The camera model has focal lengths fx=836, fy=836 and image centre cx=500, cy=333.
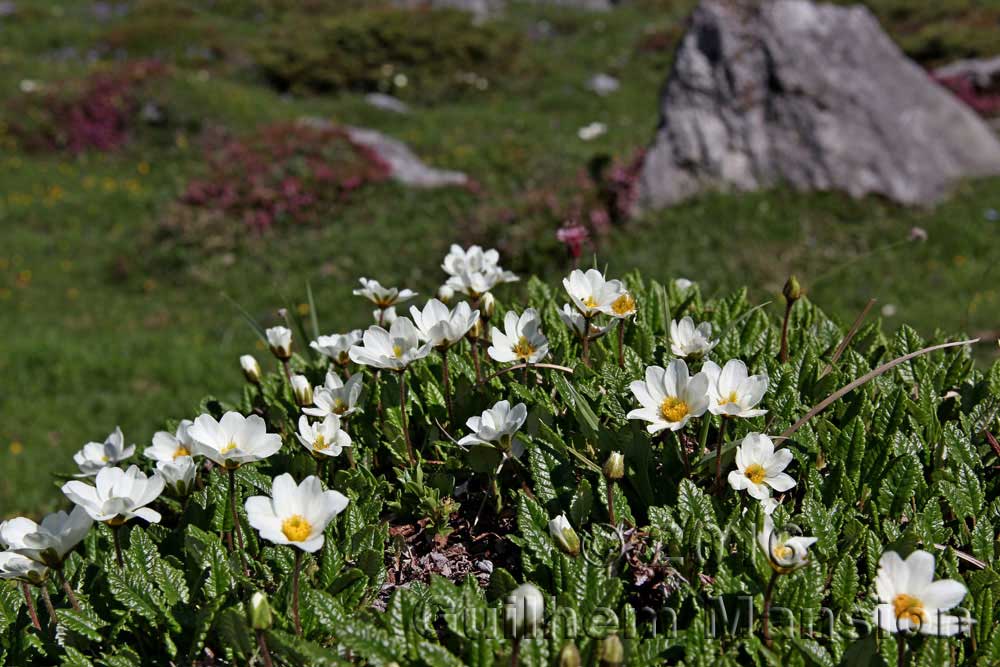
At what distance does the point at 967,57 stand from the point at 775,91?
8232mm

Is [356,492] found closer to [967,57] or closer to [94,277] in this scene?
[94,277]

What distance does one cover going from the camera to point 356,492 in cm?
200

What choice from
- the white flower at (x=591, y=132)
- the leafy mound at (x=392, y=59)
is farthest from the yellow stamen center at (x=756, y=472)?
the leafy mound at (x=392, y=59)

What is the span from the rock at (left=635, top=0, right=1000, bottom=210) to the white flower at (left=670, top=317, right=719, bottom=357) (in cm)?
576

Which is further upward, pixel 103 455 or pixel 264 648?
pixel 264 648

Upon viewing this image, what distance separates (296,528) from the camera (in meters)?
1.60

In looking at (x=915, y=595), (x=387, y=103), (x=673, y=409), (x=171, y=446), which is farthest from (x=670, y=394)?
(x=387, y=103)

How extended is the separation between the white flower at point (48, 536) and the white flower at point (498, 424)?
81 cm

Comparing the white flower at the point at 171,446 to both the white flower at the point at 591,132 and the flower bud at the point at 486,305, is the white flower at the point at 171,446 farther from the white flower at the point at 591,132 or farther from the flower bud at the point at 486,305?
the white flower at the point at 591,132

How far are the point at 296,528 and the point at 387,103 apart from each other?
13.1 metres

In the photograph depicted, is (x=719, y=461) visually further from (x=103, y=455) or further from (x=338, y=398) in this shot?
(x=103, y=455)

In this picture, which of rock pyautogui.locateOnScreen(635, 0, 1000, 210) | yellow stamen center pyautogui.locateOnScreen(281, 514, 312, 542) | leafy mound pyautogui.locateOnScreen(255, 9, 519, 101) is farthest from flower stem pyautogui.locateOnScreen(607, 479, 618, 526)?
leafy mound pyautogui.locateOnScreen(255, 9, 519, 101)

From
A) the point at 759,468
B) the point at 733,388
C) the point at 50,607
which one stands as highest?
the point at 733,388

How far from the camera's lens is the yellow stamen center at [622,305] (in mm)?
2066
